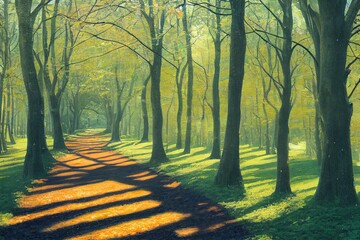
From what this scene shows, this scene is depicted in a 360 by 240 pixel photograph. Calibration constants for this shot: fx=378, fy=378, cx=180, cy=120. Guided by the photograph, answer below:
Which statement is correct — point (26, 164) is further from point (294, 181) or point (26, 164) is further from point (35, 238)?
point (294, 181)

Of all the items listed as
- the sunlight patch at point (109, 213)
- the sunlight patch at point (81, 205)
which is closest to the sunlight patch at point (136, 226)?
the sunlight patch at point (109, 213)

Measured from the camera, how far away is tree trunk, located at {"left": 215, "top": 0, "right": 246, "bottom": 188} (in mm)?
13836

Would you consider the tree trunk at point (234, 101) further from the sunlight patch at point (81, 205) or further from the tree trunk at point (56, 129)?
the tree trunk at point (56, 129)

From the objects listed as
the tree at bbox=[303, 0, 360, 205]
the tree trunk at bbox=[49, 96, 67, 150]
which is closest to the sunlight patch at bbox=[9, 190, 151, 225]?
the tree at bbox=[303, 0, 360, 205]

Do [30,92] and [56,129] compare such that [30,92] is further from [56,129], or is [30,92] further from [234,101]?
[56,129]

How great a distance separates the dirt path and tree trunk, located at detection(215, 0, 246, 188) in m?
1.53

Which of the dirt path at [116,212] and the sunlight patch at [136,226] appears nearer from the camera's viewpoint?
the sunlight patch at [136,226]

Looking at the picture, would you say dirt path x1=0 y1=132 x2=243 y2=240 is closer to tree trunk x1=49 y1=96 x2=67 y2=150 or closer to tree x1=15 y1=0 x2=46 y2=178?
tree x1=15 y1=0 x2=46 y2=178

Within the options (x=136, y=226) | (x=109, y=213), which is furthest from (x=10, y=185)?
(x=136, y=226)

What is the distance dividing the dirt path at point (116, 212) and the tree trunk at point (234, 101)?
5.03ft

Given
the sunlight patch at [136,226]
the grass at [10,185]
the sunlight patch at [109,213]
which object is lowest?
the sunlight patch at [136,226]

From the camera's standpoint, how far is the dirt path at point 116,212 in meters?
8.90

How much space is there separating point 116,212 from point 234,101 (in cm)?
613

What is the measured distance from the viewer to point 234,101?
14.3 meters
